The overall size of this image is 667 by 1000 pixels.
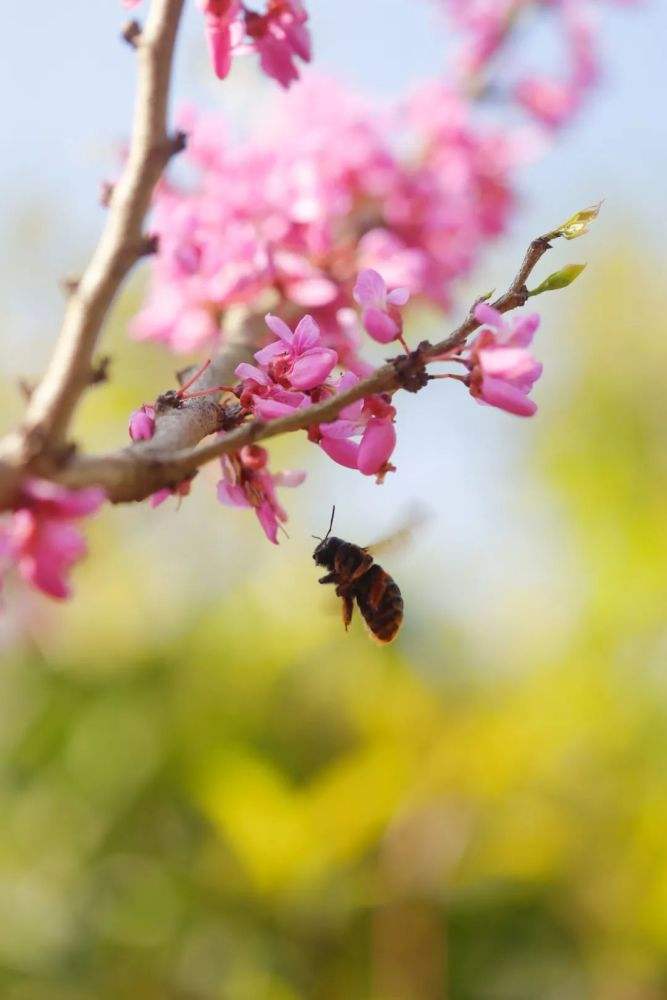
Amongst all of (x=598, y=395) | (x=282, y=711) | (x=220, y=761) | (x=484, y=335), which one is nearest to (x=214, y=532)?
(x=282, y=711)

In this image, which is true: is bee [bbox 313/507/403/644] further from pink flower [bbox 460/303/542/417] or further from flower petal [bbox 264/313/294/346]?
pink flower [bbox 460/303/542/417]

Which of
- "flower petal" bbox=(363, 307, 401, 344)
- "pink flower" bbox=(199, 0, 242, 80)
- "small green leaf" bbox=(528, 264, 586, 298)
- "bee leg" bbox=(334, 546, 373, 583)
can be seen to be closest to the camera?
"small green leaf" bbox=(528, 264, 586, 298)

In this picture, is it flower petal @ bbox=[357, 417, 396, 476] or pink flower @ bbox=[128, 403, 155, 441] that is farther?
flower petal @ bbox=[357, 417, 396, 476]

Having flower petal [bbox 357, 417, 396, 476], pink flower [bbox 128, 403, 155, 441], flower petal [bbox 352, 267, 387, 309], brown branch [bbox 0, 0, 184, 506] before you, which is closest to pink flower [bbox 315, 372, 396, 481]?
flower petal [bbox 357, 417, 396, 476]

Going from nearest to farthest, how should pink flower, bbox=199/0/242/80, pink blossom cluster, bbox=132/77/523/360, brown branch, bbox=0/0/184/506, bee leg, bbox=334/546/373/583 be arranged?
brown branch, bbox=0/0/184/506 → pink flower, bbox=199/0/242/80 → bee leg, bbox=334/546/373/583 → pink blossom cluster, bbox=132/77/523/360

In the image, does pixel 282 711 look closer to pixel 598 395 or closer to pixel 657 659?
pixel 657 659
